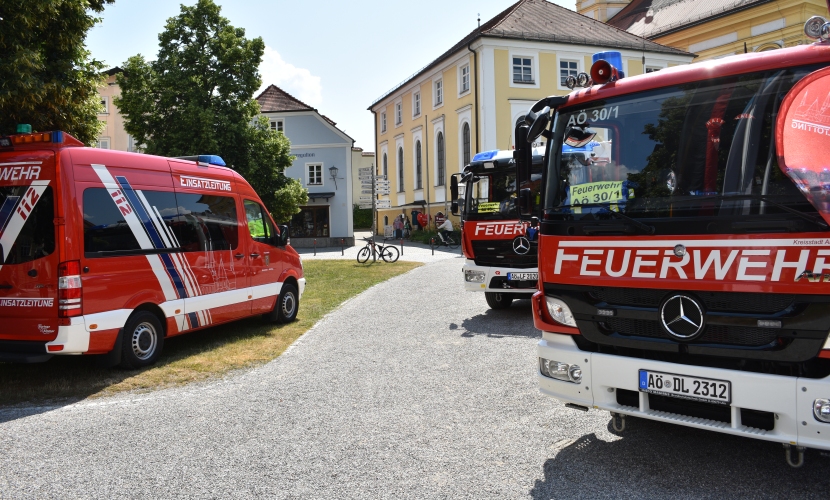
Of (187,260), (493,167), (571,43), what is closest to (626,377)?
(187,260)

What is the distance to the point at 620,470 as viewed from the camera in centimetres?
429

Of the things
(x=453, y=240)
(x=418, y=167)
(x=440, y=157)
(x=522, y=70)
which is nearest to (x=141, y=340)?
(x=453, y=240)

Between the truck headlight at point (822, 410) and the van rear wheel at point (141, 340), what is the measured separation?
6.44 metres

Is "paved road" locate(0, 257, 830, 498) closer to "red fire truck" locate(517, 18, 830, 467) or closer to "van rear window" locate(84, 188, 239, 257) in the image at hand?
"red fire truck" locate(517, 18, 830, 467)

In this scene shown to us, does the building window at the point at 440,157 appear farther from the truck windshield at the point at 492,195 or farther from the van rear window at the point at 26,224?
the van rear window at the point at 26,224

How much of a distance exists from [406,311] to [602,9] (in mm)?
50135

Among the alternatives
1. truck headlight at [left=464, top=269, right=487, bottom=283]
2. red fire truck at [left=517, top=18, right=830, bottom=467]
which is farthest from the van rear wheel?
truck headlight at [left=464, top=269, right=487, bottom=283]

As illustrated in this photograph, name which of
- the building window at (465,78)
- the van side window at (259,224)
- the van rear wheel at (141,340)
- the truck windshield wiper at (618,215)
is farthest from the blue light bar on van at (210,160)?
the building window at (465,78)

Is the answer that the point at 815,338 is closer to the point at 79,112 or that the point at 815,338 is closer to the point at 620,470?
the point at 620,470

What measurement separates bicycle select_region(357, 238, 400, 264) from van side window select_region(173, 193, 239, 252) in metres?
14.7

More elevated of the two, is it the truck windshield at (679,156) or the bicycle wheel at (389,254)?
the truck windshield at (679,156)

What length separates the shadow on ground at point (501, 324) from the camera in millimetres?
9489

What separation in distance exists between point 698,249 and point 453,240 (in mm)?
29544

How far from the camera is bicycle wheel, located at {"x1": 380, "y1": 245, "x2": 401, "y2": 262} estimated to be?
2459cm
